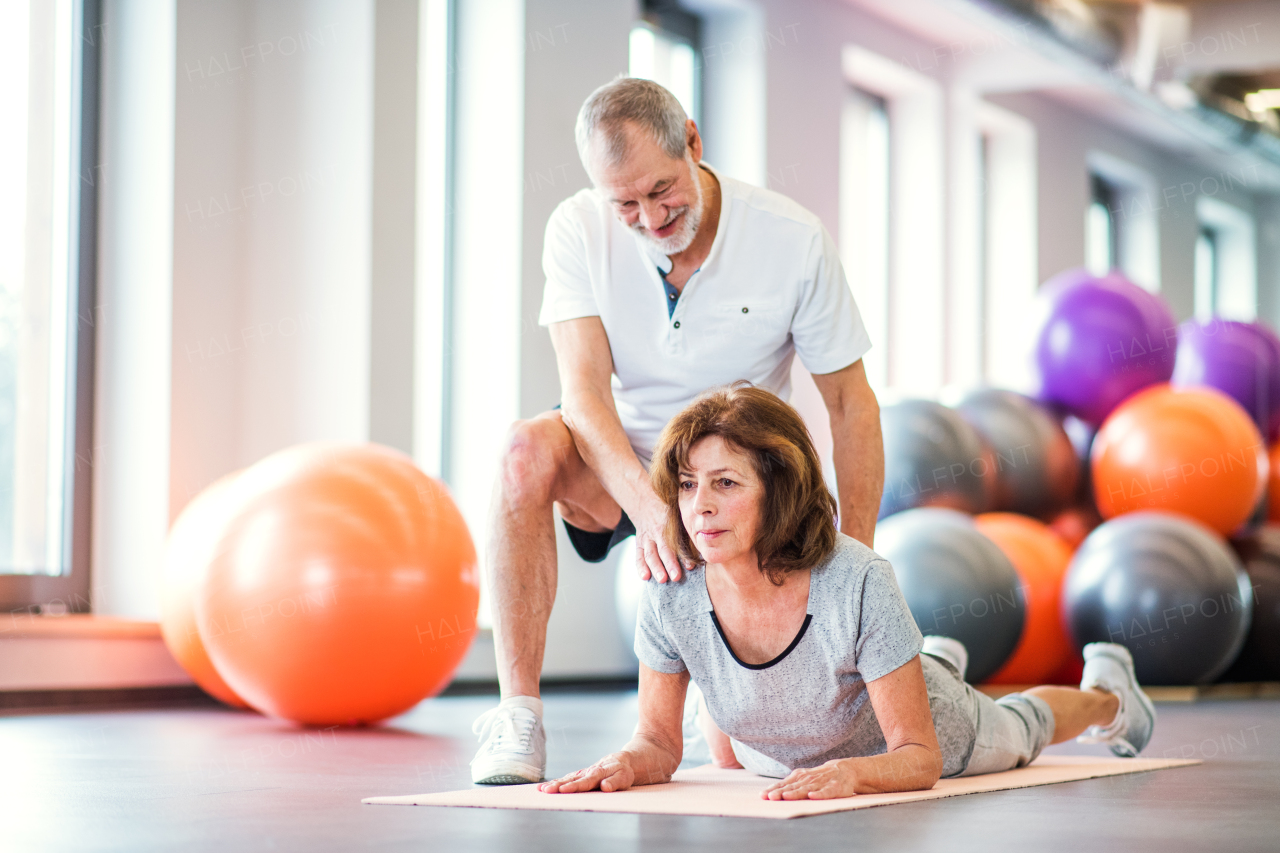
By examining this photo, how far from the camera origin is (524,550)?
2.32 meters

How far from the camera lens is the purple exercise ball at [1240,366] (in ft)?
18.6

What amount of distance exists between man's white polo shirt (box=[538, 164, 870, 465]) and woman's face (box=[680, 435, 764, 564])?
0.54m

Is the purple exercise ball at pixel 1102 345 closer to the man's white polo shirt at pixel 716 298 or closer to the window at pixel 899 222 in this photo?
the window at pixel 899 222

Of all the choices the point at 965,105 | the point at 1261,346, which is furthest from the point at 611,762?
the point at 965,105

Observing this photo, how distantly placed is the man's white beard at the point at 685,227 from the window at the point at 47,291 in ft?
8.76

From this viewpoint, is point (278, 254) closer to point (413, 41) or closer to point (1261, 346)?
point (413, 41)

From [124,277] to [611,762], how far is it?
3041 mm

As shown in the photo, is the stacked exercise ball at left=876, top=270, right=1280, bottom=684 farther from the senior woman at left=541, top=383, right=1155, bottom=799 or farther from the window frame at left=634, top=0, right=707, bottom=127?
the senior woman at left=541, top=383, right=1155, bottom=799

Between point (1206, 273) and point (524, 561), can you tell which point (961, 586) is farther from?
point (1206, 273)

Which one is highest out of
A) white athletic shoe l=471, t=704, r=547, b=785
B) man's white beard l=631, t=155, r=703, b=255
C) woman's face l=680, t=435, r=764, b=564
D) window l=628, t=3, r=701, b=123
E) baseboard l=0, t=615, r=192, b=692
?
window l=628, t=3, r=701, b=123

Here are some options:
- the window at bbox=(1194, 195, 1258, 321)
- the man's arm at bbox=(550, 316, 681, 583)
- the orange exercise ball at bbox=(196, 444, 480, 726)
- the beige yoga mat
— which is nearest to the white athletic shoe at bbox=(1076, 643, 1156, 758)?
the beige yoga mat

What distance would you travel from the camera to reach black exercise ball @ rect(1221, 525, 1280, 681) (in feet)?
16.1

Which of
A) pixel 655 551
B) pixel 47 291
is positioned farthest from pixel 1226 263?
pixel 655 551

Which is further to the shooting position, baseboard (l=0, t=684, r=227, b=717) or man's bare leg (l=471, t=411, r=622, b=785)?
baseboard (l=0, t=684, r=227, b=717)
